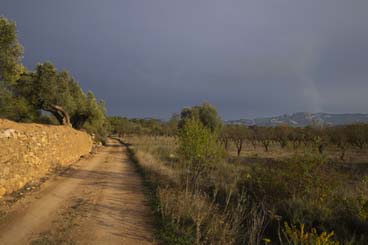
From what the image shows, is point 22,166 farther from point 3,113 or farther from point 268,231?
point 3,113

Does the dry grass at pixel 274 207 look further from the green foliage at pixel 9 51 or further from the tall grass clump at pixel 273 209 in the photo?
the green foliage at pixel 9 51

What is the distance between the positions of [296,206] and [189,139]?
209 inches

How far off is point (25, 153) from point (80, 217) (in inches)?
222

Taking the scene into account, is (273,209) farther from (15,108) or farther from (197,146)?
(15,108)

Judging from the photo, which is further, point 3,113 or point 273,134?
point 273,134

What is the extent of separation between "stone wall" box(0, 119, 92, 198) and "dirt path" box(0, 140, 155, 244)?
101 cm

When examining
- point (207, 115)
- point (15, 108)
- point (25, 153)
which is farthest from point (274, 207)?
point (207, 115)

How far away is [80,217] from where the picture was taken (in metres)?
6.81

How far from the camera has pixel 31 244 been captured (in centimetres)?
507

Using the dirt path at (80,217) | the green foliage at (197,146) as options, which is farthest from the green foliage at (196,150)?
the dirt path at (80,217)

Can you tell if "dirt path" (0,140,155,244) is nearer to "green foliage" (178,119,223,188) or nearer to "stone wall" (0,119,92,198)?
"stone wall" (0,119,92,198)

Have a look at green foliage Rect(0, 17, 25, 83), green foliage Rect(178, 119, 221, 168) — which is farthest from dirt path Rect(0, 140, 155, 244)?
green foliage Rect(0, 17, 25, 83)

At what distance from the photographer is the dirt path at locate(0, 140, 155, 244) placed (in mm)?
5508

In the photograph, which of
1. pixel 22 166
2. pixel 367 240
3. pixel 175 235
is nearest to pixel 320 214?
pixel 367 240
